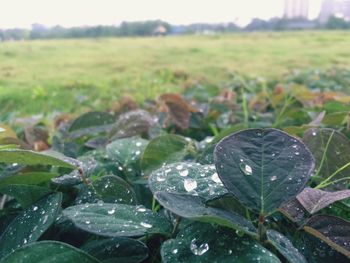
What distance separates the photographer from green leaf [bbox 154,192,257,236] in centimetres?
21

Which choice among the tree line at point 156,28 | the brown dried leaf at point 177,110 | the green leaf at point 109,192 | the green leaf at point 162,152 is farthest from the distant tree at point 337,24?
the green leaf at point 109,192

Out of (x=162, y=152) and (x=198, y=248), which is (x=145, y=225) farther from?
(x=162, y=152)

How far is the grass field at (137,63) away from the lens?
1703mm

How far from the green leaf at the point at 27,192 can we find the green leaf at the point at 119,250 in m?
0.06

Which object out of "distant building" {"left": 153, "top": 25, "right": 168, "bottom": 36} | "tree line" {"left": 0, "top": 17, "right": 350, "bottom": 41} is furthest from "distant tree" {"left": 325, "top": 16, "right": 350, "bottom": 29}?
"distant building" {"left": 153, "top": 25, "right": 168, "bottom": 36}

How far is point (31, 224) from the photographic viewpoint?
0.26 m

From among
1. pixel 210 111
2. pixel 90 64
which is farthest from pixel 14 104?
pixel 210 111

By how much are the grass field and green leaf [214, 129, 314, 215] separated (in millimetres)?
1181

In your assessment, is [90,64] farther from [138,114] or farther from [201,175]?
[201,175]

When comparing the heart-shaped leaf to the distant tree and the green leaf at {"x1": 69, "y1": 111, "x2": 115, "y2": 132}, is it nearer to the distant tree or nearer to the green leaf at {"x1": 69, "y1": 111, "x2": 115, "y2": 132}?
the green leaf at {"x1": 69, "y1": 111, "x2": 115, "y2": 132}

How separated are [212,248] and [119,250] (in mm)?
57

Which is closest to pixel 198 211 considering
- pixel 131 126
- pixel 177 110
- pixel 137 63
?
pixel 131 126

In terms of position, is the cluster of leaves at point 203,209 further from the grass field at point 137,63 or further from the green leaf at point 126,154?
the grass field at point 137,63

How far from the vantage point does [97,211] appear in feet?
0.78
